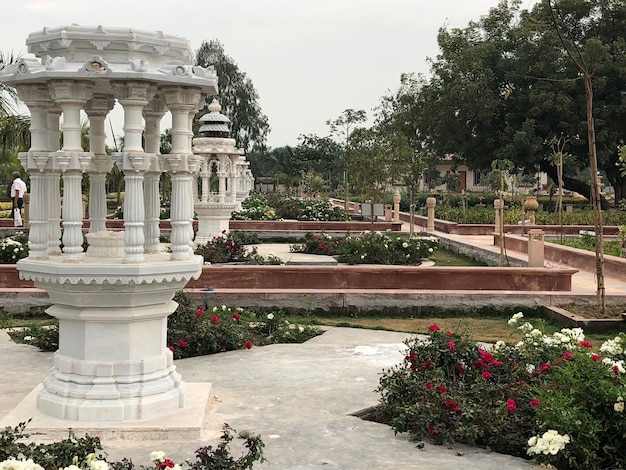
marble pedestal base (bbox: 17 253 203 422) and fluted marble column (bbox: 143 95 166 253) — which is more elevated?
fluted marble column (bbox: 143 95 166 253)

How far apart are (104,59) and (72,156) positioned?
71cm

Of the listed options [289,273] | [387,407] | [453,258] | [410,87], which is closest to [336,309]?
[289,273]

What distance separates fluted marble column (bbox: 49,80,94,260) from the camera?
5.44 metres

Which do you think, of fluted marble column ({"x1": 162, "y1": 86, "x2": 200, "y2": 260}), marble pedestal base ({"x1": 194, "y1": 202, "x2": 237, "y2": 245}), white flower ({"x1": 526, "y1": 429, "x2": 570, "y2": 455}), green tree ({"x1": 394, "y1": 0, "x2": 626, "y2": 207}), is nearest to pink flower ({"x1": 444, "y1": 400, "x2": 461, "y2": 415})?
white flower ({"x1": 526, "y1": 429, "x2": 570, "y2": 455})

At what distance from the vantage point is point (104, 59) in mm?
5547

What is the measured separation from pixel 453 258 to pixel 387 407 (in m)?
12.5

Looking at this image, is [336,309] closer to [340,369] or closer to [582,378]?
[340,369]

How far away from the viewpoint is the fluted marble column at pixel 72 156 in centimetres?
544

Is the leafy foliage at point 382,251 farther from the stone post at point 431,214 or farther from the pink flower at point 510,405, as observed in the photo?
the pink flower at point 510,405

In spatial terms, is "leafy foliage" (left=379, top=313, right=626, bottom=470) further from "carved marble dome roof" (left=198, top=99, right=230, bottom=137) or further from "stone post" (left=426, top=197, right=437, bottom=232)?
"stone post" (left=426, top=197, right=437, bottom=232)

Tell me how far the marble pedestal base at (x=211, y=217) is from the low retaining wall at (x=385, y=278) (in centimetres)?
655

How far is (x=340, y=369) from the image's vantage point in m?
7.30

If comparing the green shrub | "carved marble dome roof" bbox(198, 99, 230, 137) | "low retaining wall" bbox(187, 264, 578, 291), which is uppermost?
"carved marble dome roof" bbox(198, 99, 230, 137)

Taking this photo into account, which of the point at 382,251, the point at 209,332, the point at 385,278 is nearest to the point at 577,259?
the point at 382,251
